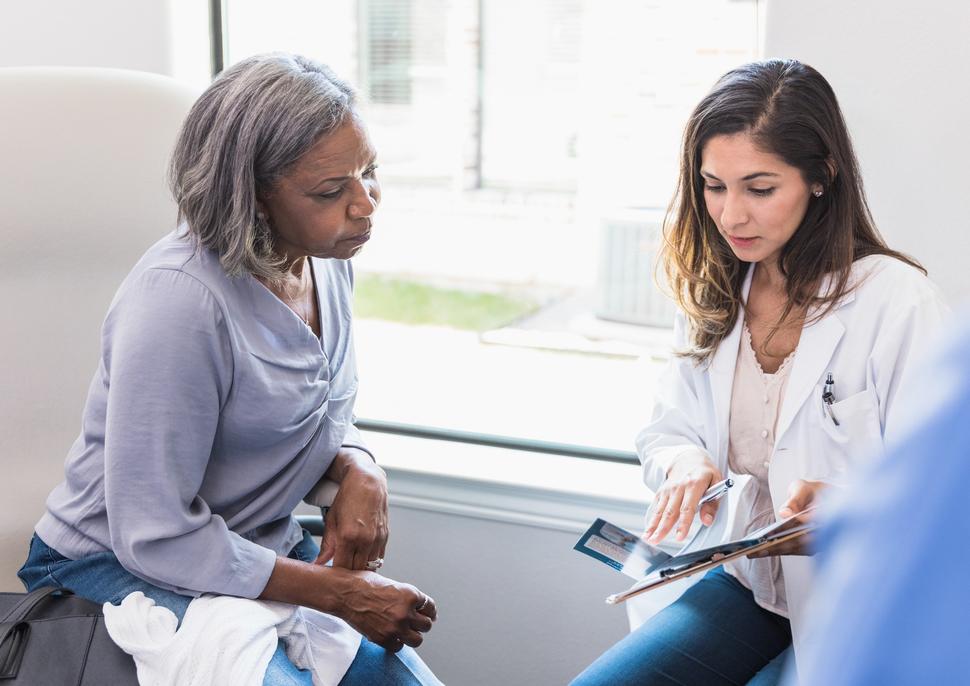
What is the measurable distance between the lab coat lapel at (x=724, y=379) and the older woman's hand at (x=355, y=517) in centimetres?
51

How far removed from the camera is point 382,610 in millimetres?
1304

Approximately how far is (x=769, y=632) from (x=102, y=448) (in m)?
0.97

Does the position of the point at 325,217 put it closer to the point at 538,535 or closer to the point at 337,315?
the point at 337,315

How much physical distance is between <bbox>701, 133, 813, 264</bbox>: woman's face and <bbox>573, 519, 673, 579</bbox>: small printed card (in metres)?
0.44

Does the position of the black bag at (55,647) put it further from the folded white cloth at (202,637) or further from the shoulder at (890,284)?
the shoulder at (890,284)

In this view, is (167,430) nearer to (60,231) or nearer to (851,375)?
(60,231)

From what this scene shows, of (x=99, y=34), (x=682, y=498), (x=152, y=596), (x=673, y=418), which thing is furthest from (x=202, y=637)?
(x=99, y=34)

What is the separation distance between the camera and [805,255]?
1.43 metres

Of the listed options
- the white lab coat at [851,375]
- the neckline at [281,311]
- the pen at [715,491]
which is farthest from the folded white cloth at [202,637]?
the white lab coat at [851,375]

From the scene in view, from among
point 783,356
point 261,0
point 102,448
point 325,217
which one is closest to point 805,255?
point 783,356

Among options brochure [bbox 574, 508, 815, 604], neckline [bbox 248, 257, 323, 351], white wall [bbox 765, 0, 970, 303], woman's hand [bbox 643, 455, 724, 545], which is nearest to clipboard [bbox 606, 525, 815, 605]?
brochure [bbox 574, 508, 815, 604]

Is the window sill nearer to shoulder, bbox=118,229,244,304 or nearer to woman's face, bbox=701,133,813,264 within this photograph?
woman's face, bbox=701,133,813,264

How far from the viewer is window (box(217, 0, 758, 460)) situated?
191 cm

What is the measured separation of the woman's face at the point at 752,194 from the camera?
134 centimetres
